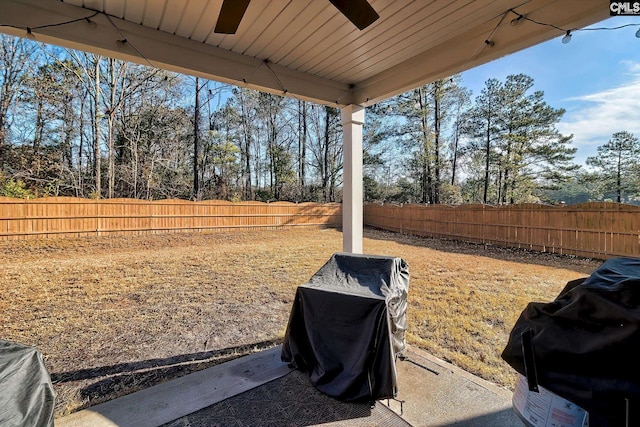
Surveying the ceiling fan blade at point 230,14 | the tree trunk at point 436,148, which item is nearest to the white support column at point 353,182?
the ceiling fan blade at point 230,14

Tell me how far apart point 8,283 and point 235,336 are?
4411 millimetres

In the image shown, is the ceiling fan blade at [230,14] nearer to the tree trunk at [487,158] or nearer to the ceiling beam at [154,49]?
the ceiling beam at [154,49]

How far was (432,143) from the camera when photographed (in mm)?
14492

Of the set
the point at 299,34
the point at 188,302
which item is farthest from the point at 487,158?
the point at 188,302

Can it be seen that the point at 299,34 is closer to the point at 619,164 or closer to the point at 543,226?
the point at 543,226

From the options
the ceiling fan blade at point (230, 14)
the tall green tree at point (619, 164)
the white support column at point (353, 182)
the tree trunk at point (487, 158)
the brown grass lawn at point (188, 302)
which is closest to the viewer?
the ceiling fan blade at point (230, 14)

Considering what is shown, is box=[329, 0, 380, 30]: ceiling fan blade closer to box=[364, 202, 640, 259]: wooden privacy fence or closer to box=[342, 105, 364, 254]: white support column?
box=[342, 105, 364, 254]: white support column

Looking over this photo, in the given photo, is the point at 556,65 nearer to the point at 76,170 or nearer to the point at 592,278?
the point at 592,278

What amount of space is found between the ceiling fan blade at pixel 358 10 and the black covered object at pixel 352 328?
5.43 ft

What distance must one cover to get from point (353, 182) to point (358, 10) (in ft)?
5.26

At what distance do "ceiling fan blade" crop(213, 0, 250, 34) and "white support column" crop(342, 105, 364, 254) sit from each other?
5.06 ft

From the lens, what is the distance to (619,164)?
13.0 m

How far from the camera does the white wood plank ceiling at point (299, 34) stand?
1.83 meters

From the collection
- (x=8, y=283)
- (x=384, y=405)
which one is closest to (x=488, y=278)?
(x=384, y=405)
